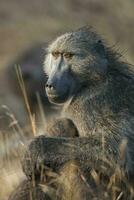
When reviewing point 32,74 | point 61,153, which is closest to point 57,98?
point 61,153

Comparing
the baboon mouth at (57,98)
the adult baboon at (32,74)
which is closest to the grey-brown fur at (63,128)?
the baboon mouth at (57,98)

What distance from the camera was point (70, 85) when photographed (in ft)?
21.6

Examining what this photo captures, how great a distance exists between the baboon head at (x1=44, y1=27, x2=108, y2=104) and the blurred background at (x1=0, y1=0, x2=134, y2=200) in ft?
4.96

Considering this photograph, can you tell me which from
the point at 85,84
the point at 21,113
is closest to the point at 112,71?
the point at 85,84

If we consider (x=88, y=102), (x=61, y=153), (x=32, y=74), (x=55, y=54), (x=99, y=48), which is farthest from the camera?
(x=32, y=74)

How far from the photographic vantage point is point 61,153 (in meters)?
6.36

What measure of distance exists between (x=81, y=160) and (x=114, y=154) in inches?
8.3

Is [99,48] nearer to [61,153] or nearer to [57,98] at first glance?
[57,98]

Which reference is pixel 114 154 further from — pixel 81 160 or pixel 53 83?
pixel 53 83

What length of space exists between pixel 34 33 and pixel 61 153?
1494 cm

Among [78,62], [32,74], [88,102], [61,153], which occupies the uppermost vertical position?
[78,62]

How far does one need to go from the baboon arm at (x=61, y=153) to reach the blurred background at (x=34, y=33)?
153 centimetres

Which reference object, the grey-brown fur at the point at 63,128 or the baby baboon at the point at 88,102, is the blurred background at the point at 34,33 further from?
the baby baboon at the point at 88,102

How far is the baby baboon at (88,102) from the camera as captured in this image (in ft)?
20.8
